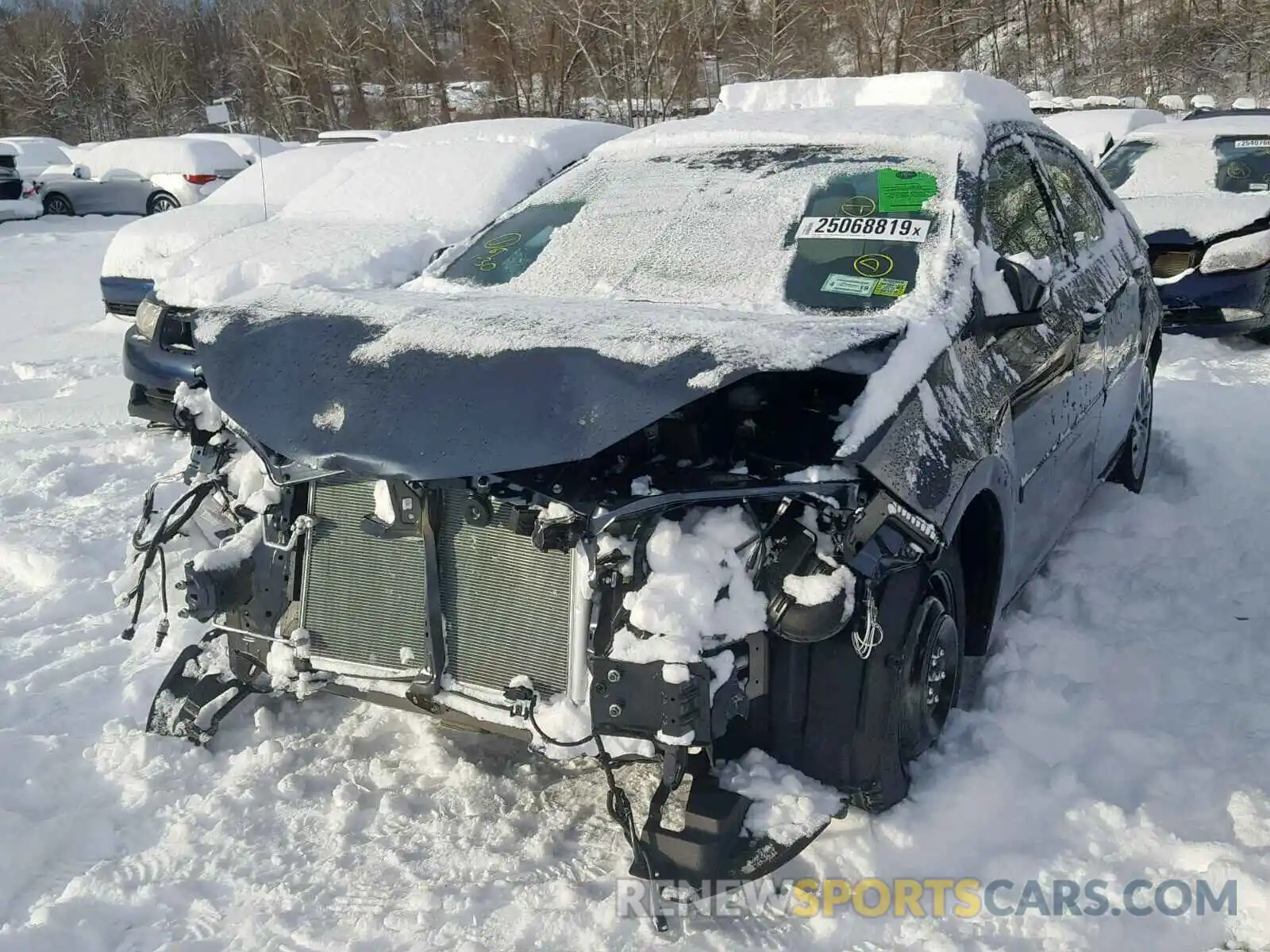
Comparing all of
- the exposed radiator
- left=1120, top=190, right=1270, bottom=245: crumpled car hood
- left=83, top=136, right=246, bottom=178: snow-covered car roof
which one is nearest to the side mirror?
the exposed radiator

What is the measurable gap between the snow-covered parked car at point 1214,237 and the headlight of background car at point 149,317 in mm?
6846

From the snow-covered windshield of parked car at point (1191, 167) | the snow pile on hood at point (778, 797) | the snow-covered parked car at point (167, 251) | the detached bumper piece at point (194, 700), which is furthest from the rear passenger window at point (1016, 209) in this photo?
the snow-covered windshield of parked car at point (1191, 167)

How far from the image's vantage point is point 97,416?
23.2ft

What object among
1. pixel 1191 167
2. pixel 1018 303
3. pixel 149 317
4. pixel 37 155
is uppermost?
pixel 1018 303

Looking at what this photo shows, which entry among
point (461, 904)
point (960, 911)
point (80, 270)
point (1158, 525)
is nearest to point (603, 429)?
point (461, 904)

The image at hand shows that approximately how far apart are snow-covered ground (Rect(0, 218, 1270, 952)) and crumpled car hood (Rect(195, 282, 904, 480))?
1035mm

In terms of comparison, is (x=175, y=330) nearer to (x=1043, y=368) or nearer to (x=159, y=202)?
(x=1043, y=368)

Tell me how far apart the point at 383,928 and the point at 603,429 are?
4.16 ft

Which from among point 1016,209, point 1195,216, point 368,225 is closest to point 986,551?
point 1016,209

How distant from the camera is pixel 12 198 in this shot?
773 inches

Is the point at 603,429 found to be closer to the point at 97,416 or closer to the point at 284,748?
the point at 284,748

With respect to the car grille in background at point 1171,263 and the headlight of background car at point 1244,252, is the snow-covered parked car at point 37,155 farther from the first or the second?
the headlight of background car at point 1244,252

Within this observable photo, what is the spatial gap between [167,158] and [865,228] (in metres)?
19.9

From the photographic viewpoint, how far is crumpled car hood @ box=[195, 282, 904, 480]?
239 cm
